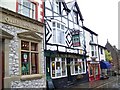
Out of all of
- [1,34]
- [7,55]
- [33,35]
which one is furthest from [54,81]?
[1,34]

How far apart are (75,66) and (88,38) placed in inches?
253

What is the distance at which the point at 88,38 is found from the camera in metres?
26.8

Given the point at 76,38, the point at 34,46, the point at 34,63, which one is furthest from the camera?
the point at 76,38

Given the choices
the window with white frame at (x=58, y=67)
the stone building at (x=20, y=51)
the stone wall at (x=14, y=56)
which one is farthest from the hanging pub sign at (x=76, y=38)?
the stone wall at (x=14, y=56)

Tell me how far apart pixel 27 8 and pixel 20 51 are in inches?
124

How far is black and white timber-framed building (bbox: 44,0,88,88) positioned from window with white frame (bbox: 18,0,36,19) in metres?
1.89

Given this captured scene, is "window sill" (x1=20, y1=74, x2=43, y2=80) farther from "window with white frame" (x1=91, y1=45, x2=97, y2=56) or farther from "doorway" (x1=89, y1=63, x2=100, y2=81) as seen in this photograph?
"window with white frame" (x1=91, y1=45, x2=97, y2=56)

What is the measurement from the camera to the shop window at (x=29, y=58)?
520 inches

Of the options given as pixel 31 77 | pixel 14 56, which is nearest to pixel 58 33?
pixel 31 77

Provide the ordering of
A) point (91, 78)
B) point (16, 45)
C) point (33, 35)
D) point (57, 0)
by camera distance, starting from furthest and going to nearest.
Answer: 1. point (91, 78)
2. point (57, 0)
3. point (33, 35)
4. point (16, 45)

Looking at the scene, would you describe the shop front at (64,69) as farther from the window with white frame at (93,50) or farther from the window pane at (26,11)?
the window with white frame at (93,50)

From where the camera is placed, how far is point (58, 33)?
18.2 metres

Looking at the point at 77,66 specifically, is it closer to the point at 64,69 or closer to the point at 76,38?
the point at 64,69

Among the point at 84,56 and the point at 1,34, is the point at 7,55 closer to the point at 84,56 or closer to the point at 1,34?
the point at 1,34
